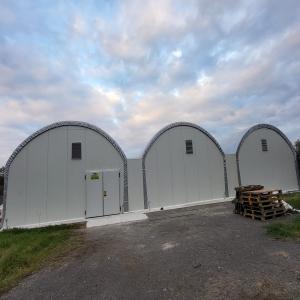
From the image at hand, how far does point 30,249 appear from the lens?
764cm

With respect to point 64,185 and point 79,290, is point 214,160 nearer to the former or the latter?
point 64,185

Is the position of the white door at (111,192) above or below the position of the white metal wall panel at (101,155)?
below

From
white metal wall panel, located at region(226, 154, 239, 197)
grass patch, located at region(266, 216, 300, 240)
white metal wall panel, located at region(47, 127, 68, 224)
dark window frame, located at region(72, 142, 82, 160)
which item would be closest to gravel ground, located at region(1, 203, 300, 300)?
grass patch, located at region(266, 216, 300, 240)

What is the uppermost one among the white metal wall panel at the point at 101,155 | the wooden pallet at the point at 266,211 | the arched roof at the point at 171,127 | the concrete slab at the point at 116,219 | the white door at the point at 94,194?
the arched roof at the point at 171,127

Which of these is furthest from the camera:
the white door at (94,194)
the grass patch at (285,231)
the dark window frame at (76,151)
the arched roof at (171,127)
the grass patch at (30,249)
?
the arched roof at (171,127)

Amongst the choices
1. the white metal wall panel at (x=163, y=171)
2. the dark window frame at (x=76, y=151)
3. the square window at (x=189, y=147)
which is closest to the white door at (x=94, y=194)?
the dark window frame at (x=76, y=151)

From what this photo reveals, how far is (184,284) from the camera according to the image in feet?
15.6

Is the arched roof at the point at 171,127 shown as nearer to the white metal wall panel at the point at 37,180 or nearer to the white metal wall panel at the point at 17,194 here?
the white metal wall panel at the point at 37,180

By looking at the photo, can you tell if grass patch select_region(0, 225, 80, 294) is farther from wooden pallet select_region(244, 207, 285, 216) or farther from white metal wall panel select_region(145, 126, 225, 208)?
wooden pallet select_region(244, 207, 285, 216)

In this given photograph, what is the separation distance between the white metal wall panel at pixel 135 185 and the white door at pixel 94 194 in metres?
1.77

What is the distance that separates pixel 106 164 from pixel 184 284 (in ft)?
31.8

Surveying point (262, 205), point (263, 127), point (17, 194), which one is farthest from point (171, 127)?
point (17, 194)

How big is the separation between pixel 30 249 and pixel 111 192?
6.04 meters

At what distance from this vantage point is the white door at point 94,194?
42.3 feet
